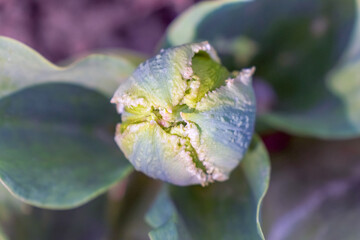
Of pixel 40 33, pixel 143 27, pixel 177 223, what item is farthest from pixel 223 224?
pixel 40 33

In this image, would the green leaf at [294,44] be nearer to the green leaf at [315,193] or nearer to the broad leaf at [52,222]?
the green leaf at [315,193]

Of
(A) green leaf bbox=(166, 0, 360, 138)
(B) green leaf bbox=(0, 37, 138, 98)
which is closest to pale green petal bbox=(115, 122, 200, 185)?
(B) green leaf bbox=(0, 37, 138, 98)

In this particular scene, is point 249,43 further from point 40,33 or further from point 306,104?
point 40,33

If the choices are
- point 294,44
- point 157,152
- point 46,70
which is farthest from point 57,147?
point 294,44

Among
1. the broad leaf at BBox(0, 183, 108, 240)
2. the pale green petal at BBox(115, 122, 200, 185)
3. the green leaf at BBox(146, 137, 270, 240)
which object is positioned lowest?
the broad leaf at BBox(0, 183, 108, 240)

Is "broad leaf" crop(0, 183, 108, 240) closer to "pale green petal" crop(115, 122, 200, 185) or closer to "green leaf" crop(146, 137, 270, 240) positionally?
"green leaf" crop(146, 137, 270, 240)

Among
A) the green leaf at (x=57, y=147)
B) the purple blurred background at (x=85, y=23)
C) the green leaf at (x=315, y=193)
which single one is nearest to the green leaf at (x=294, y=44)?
the green leaf at (x=315, y=193)

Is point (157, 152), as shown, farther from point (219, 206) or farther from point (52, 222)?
point (52, 222)
